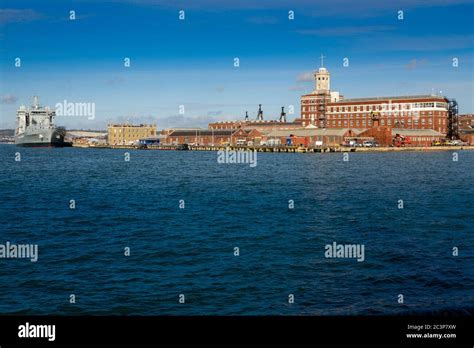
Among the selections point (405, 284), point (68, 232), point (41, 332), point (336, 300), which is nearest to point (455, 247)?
point (405, 284)

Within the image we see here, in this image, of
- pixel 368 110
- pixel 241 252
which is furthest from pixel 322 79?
pixel 241 252

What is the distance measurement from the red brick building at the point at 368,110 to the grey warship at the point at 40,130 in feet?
226

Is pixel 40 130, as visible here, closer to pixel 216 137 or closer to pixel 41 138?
pixel 41 138

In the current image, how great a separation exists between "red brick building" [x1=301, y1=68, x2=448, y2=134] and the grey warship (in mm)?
68831

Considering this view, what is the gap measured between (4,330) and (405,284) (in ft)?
43.0

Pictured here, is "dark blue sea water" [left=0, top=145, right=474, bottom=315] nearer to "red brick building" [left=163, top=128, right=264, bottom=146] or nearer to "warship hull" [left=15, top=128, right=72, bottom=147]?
"red brick building" [left=163, top=128, right=264, bottom=146]

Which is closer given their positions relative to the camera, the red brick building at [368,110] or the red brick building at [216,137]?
the red brick building at [368,110]

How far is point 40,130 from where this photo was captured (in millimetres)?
153875

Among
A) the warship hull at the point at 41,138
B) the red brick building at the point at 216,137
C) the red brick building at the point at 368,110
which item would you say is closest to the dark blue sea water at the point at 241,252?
the red brick building at the point at 368,110

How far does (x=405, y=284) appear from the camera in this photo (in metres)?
16.9

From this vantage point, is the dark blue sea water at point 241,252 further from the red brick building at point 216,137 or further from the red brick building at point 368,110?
the red brick building at point 216,137

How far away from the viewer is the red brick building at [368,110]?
13812 cm

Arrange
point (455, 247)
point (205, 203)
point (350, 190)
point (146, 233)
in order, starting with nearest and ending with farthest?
point (455, 247), point (146, 233), point (205, 203), point (350, 190)

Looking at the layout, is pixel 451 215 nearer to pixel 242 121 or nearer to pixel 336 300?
pixel 336 300
